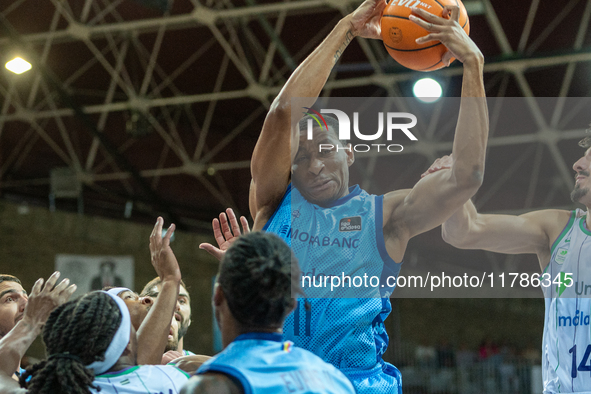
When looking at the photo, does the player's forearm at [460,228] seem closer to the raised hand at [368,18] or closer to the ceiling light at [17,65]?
the raised hand at [368,18]

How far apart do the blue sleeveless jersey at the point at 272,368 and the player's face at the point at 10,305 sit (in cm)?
225

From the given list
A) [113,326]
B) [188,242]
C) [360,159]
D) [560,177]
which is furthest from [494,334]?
[113,326]

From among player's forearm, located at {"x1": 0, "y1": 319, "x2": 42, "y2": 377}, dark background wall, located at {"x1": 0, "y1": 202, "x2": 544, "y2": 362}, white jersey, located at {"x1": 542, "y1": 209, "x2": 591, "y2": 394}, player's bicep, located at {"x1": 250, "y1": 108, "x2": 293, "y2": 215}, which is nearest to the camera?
player's forearm, located at {"x1": 0, "y1": 319, "x2": 42, "y2": 377}

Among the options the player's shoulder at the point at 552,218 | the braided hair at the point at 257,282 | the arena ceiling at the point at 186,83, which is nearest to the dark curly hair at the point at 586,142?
the player's shoulder at the point at 552,218

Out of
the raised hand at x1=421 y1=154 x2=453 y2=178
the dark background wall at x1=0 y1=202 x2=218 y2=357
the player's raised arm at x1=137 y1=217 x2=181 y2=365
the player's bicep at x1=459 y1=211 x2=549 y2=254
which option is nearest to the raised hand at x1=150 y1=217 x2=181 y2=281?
the player's raised arm at x1=137 y1=217 x2=181 y2=365

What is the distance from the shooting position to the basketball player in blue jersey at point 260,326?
1876 mm

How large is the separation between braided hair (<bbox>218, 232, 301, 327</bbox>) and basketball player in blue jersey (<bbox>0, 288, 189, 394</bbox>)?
1.97ft

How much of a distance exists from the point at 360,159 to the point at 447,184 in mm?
778

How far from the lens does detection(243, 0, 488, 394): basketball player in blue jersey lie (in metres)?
2.94

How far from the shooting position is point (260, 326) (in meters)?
2.02

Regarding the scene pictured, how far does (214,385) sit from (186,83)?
12207 millimetres

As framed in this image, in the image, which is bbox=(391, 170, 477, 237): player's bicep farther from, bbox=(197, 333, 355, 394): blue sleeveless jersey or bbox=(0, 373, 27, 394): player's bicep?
bbox=(0, 373, 27, 394): player's bicep

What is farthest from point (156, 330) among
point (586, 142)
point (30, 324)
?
point (586, 142)

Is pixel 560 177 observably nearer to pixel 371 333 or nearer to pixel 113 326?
pixel 371 333
